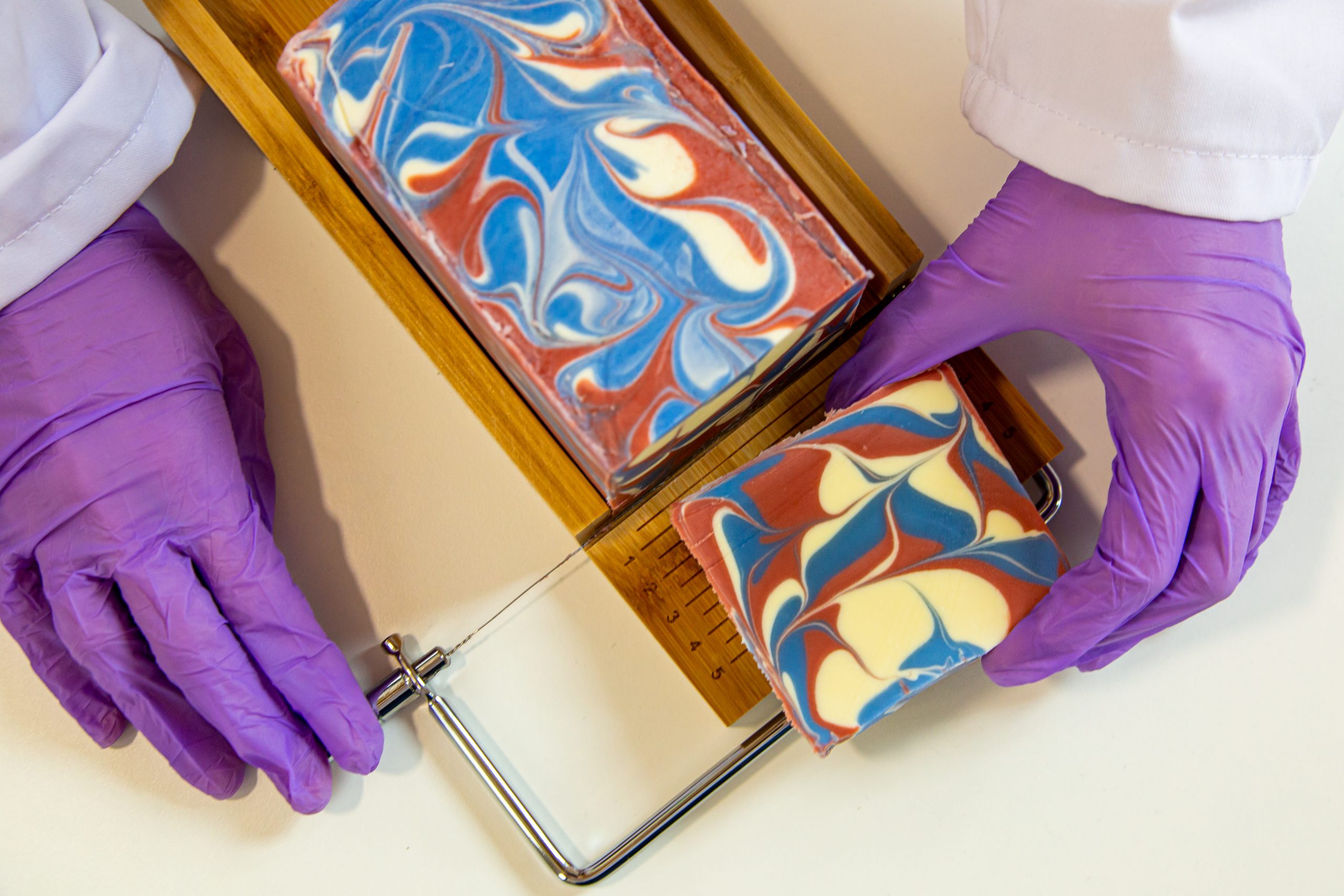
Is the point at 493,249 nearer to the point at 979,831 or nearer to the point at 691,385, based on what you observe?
the point at 691,385

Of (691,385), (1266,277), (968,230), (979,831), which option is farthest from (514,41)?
(979,831)

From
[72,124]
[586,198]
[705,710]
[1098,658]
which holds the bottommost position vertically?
[1098,658]

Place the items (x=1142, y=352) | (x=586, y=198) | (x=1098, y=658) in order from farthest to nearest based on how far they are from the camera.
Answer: (x=1098, y=658) < (x=1142, y=352) < (x=586, y=198)

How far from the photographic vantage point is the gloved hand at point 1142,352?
0.79m

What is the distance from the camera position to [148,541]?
900 mm

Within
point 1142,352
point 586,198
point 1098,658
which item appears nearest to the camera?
point 586,198

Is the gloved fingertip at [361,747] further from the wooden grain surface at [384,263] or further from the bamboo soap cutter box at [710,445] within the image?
the wooden grain surface at [384,263]

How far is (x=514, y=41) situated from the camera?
0.72 meters

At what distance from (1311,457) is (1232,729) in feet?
1.05

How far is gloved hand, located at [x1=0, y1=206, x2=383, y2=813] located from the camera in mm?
904

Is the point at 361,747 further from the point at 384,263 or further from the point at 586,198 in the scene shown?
the point at 586,198

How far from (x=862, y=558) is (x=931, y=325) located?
0.79 ft

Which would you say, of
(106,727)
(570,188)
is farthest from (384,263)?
(106,727)

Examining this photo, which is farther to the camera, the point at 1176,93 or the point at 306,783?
the point at 306,783
